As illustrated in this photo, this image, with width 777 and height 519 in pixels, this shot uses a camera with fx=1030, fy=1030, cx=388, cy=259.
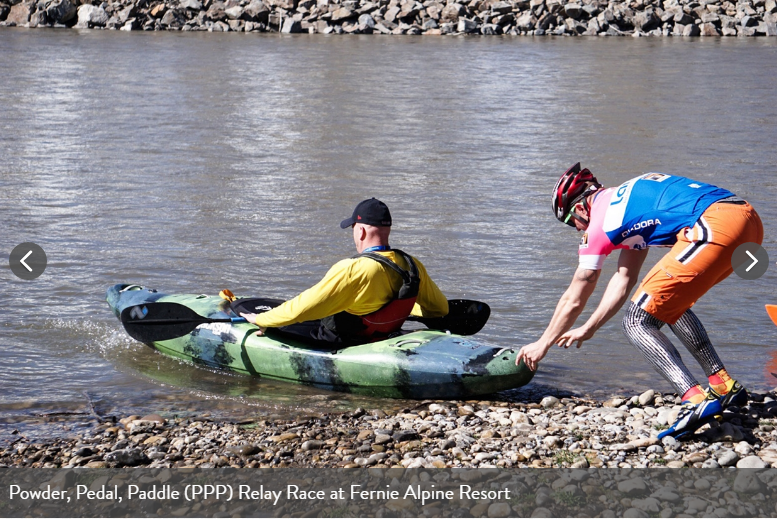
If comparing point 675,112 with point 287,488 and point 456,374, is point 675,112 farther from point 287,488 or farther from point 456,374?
point 287,488

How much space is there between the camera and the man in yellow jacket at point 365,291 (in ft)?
20.5

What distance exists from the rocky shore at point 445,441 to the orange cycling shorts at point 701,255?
27.4 inches

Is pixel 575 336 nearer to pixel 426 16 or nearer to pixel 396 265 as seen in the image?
pixel 396 265

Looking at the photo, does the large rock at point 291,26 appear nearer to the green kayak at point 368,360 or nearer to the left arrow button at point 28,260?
the left arrow button at point 28,260

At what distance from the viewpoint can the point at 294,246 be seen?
1086cm

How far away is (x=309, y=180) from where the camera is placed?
14.2m

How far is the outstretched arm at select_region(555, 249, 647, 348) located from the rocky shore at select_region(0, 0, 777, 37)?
32.1m

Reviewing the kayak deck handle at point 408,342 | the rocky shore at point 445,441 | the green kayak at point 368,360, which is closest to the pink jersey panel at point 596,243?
the rocky shore at point 445,441

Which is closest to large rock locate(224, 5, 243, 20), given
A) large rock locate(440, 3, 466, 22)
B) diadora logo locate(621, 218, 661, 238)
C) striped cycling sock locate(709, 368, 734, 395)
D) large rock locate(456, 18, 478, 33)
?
large rock locate(440, 3, 466, 22)

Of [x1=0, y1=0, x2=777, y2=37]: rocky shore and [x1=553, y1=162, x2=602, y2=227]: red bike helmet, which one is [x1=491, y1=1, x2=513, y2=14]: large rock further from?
[x1=553, y1=162, x2=602, y2=227]: red bike helmet

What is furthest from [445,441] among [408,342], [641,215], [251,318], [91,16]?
[91,16]

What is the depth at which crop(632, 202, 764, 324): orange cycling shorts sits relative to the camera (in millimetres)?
5137

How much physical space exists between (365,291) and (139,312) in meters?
2.26

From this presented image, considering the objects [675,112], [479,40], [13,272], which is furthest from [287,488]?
[479,40]
